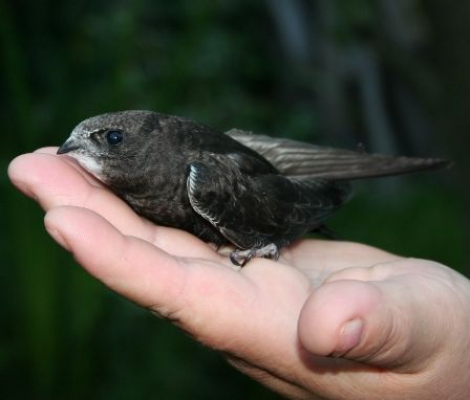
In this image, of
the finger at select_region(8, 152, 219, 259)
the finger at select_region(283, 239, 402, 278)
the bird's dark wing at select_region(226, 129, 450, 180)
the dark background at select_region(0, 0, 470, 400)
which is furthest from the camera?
the dark background at select_region(0, 0, 470, 400)

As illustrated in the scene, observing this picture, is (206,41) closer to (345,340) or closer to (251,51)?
(251,51)

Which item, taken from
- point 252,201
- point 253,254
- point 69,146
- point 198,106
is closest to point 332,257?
point 253,254

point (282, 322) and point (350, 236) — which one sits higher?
point (282, 322)

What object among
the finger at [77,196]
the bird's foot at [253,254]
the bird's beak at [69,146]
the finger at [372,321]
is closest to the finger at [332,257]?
the bird's foot at [253,254]

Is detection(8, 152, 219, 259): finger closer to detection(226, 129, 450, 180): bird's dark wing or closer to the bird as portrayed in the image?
the bird

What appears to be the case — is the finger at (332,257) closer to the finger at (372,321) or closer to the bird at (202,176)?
the bird at (202,176)

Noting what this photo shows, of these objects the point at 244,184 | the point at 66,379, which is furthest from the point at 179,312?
the point at 66,379

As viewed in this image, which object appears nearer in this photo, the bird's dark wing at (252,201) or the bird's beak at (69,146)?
the bird's beak at (69,146)

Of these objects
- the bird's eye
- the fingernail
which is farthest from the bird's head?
the fingernail
